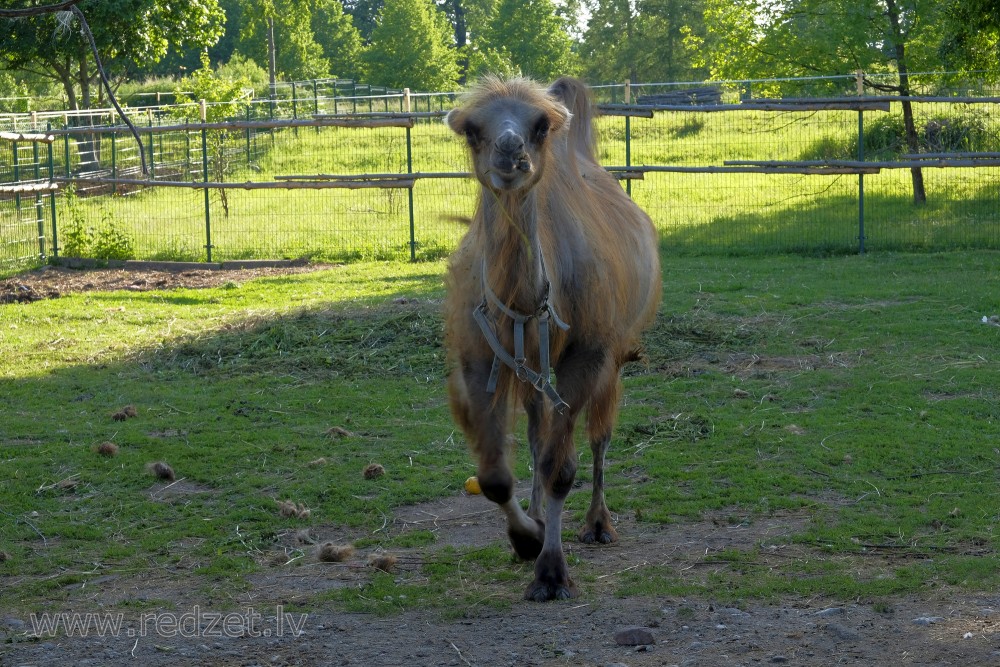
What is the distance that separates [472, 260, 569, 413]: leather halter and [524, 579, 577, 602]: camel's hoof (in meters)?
0.80

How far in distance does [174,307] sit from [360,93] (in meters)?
37.1

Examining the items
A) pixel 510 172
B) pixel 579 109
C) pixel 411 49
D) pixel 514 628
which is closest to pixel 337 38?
pixel 411 49

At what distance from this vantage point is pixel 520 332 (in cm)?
450

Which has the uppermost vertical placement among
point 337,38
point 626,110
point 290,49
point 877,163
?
point 337,38

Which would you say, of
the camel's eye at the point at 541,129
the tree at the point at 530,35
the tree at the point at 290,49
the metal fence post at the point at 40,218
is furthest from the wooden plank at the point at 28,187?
the tree at the point at 530,35

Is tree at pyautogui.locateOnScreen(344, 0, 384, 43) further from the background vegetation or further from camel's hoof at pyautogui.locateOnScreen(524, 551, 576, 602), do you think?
camel's hoof at pyautogui.locateOnScreen(524, 551, 576, 602)

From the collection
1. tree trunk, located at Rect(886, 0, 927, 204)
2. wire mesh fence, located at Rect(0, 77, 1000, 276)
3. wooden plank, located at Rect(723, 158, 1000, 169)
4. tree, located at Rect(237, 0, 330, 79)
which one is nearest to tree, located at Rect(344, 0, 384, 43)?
tree, located at Rect(237, 0, 330, 79)

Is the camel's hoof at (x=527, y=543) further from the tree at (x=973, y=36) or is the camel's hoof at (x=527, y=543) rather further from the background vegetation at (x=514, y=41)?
the tree at (x=973, y=36)

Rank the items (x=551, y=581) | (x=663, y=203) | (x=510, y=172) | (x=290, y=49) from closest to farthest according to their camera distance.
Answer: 1. (x=510, y=172)
2. (x=551, y=581)
3. (x=663, y=203)
4. (x=290, y=49)

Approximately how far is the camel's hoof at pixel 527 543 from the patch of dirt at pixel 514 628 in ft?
0.25

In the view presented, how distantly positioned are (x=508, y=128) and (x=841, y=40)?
1600cm

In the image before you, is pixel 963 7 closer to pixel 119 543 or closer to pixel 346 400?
pixel 346 400

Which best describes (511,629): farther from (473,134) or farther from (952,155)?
(952,155)

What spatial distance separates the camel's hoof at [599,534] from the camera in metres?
5.32
